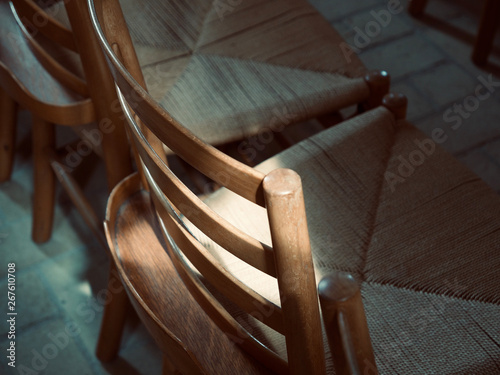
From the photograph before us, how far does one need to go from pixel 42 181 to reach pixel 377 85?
101cm

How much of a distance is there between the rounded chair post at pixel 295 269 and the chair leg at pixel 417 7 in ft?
7.13

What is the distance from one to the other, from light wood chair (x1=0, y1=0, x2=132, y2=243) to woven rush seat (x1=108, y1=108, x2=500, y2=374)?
16cm

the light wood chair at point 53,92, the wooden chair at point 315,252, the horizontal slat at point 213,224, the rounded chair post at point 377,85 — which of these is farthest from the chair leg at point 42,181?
the horizontal slat at point 213,224

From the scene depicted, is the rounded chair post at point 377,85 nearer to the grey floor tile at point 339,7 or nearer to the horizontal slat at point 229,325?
the horizontal slat at point 229,325

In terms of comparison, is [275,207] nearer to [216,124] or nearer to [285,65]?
[216,124]

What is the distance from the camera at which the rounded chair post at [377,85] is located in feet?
4.46

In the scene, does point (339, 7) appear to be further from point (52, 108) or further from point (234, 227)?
point (234, 227)

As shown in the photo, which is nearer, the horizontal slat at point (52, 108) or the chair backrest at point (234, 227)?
the chair backrest at point (234, 227)

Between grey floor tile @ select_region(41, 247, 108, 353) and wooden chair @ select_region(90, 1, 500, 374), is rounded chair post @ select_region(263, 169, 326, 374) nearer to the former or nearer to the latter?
wooden chair @ select_region(90, 1, 500, 374)

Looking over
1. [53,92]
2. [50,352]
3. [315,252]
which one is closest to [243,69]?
[53,92]

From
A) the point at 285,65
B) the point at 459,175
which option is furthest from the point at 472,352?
the point at 285,65

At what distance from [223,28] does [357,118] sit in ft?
1.56

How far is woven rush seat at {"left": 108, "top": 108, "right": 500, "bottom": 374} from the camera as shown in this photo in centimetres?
91

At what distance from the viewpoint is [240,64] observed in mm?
1425
